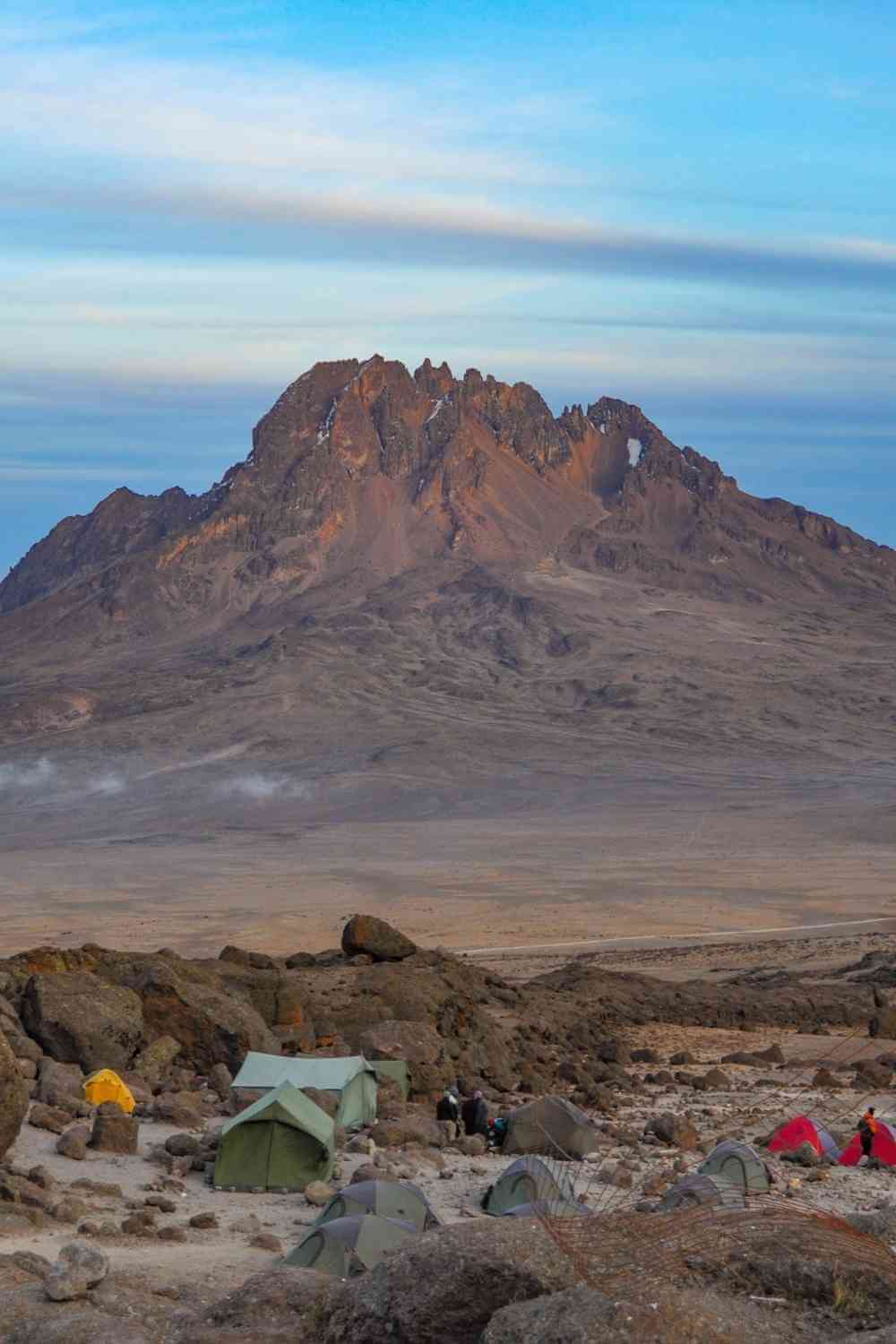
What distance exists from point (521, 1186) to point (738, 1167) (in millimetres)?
2461

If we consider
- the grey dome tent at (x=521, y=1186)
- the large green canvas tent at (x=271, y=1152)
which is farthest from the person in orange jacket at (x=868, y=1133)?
the large green canvas tent at (x=271, y=1152)

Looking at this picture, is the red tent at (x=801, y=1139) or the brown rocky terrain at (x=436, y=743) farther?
the brown rocky terrain at (x=436, y=743)

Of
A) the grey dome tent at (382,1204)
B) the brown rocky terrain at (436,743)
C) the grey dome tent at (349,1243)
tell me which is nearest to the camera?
the grey dome tent at (349,1243)

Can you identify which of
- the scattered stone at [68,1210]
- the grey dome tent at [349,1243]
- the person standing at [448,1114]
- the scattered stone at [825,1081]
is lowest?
the scattered stone at [825,1081]

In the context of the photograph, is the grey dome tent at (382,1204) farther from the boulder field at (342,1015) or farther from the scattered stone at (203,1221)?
the boulder field at (342,1015)

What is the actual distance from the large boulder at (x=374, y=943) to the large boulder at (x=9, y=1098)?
17251 mm

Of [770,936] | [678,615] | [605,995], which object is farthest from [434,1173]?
[678,615]

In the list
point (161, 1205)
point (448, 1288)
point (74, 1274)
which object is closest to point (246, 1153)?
point (161, 1205)

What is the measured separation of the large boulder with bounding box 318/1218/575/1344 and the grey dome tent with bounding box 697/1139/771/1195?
31.7 feet

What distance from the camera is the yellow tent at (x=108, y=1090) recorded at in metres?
20.9

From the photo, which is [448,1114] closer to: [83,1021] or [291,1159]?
[291,1159]

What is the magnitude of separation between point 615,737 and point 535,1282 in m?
124

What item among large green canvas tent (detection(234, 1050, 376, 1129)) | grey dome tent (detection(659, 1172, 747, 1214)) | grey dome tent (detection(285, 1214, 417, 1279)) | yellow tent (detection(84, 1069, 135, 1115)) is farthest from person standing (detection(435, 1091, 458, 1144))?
grey dome tent (detection(285, 1214, 417, 1279))

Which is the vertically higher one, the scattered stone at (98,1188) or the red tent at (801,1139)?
the scattered stone at (98,1188)
